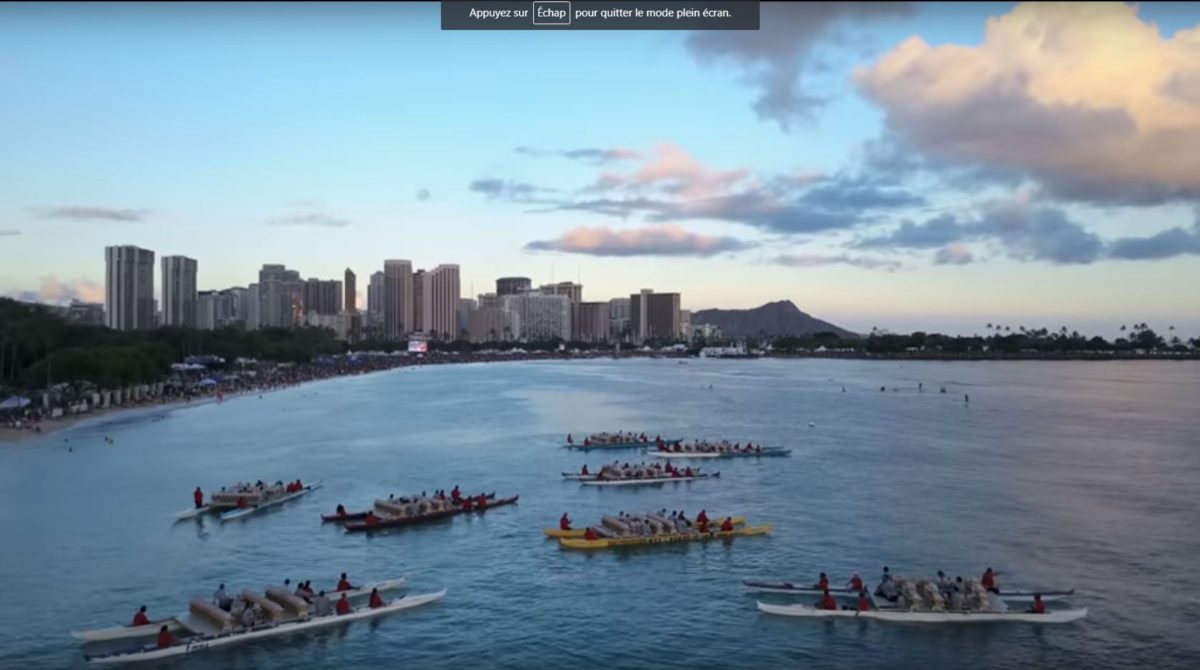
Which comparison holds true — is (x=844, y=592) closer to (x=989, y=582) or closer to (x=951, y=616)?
(x=951, y=616)

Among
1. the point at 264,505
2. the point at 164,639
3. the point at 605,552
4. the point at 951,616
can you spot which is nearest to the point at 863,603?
the point at 951,616

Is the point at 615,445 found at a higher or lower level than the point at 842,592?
higher

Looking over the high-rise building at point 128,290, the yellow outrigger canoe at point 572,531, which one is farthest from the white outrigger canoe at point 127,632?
the high-rise building at point 128,290

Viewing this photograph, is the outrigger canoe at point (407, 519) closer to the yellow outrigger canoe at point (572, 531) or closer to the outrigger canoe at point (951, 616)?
the yellow outrigger canoe at point (572, 531)

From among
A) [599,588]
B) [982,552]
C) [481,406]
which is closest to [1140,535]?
[982,552]

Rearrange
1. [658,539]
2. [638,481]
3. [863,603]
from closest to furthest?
[863,603] < [658,539] < [638,481]

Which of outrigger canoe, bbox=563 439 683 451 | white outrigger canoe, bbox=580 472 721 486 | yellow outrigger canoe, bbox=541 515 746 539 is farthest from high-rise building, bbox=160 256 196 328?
yellow outrigger canoe, bbox=541 515 746 539

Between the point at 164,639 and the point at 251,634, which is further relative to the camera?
the point at 251,634
